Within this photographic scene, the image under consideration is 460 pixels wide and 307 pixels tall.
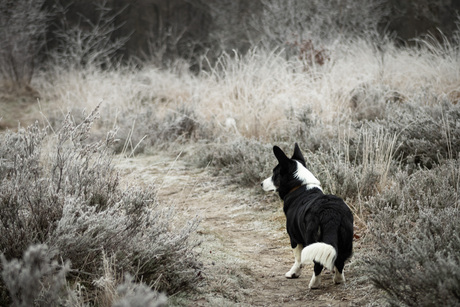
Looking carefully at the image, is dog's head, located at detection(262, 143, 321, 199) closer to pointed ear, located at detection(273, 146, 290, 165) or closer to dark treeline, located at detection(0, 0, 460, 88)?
pointed ear, located at detection(273, 146, 290, 165)

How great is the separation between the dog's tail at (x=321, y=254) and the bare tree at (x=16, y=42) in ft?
37.2

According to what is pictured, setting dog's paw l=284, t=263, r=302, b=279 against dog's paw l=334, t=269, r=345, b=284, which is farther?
dog's paw l=284, t=263, r=302, b=279

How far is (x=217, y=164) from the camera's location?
616 cm

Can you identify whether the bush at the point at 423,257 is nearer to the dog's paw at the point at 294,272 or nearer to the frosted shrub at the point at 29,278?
the dog's paw at the point at 294,272

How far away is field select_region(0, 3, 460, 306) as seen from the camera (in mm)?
2377

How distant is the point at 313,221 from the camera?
3021 millimetres

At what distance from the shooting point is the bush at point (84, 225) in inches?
95.2

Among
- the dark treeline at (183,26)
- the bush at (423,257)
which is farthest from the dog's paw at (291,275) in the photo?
the dark treeline at (183,26)

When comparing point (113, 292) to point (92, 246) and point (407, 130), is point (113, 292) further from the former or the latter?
point (407, 130)

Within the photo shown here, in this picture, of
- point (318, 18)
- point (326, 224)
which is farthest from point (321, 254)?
point (318, 18)

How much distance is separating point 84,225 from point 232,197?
115 inches

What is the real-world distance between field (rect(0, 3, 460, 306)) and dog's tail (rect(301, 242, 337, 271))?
0.24m

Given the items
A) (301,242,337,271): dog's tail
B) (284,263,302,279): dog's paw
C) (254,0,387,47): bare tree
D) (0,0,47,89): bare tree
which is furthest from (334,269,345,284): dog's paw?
(0,0,47,89): bare tree

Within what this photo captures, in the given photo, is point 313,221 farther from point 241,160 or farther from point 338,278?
point 241,160
